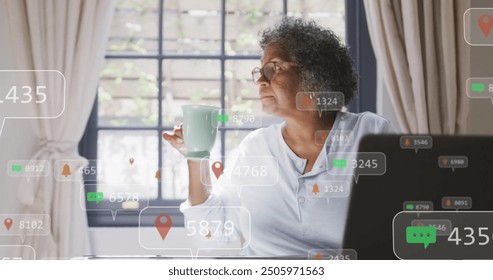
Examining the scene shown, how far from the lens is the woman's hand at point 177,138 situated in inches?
25.5

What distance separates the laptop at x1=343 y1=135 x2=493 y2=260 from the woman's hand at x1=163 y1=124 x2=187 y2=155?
0.72ft

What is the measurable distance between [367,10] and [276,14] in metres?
0.12

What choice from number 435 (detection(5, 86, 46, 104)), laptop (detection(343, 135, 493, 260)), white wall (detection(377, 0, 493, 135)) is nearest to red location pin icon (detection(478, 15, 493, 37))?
white wall (detection(377, 0, 493, 135))

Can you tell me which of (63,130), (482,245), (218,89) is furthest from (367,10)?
(63,130)

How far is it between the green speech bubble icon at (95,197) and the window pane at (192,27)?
0.67 ft

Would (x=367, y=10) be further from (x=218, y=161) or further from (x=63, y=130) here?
(x=63, y=130)

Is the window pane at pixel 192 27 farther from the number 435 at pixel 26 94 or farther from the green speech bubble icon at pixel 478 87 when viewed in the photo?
the green speech bubble icon at pixel 478 87

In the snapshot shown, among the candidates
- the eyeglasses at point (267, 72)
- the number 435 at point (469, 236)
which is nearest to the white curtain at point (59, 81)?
the eyeglasses at point (267, 72)

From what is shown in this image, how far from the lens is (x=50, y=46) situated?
0.72m

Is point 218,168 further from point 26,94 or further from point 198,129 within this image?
point 26,94

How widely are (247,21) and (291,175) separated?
212 millimetres

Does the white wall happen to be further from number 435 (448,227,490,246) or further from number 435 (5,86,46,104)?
number 435 (5,86,46,104)

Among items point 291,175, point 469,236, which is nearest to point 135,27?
point 291,175

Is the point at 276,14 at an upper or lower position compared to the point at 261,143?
upper
